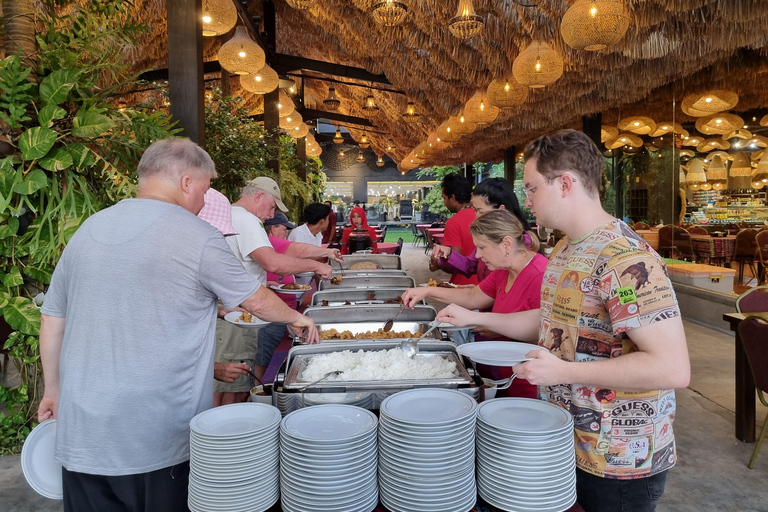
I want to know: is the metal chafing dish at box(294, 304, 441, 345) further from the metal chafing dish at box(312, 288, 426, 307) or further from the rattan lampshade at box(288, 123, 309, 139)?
the rattan lampshade at box(288, 123, 309, 139)

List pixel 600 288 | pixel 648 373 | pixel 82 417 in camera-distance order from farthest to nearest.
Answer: pixel 82 417 < pixel 600 288 < pixel 648 373

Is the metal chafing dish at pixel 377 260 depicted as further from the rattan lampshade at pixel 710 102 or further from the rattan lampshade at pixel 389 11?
the rattan lampshade at pixel 710 102

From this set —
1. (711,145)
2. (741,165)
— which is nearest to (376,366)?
(711,145)

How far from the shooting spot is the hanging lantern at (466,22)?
331 centimetres

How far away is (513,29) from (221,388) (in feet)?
12.9

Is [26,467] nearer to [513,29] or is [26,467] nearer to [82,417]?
[82,417]

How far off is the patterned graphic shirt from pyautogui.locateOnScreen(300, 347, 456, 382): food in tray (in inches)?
15.4

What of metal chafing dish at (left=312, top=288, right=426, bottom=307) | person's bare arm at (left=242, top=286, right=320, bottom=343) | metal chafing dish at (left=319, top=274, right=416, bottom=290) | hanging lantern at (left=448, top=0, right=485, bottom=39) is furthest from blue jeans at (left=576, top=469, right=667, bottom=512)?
hanging lantern at (left=448, top=0, right=485, bottom=39)

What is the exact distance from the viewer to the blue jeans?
3.57 feet

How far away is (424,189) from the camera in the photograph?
2581 centimetres

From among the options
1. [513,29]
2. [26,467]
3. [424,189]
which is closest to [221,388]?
[26,467]

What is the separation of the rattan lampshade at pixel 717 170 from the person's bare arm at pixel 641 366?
10.9 m

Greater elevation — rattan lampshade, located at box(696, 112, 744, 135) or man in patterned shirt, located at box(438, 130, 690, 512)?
rattan lampshade, located at box(696, 112, 744, 135)

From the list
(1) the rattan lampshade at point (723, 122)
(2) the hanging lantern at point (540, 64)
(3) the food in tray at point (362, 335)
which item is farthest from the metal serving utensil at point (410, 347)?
(1) the rattan lampshade at point (723, 122)
